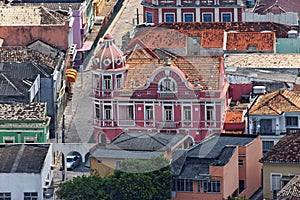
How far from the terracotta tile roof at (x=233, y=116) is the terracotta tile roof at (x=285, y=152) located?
2.64 meters

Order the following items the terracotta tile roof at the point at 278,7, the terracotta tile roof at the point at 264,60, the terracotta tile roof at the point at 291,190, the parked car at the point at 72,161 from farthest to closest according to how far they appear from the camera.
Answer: the terracotta tile roof at the point at 278,7
the terracotta tile roof at the point at 264,60
the parked car at the point at 72,161
the terracotta tile roof at the point at 291,190

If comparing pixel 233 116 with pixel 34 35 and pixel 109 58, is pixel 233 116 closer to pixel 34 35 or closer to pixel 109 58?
pixel 109 58

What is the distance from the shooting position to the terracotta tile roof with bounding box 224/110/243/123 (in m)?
40.9

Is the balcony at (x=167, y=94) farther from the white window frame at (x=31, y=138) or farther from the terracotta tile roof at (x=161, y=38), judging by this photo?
the terracotta tile roof at (x=161, y=38)

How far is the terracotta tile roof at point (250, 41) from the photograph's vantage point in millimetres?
47469

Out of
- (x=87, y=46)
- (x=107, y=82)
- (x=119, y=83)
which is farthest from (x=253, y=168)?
(x=87, y=46)

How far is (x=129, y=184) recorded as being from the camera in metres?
36.9

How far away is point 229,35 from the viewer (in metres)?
48.2

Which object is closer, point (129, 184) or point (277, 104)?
point (129, 184)

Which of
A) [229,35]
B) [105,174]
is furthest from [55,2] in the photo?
[105,174]

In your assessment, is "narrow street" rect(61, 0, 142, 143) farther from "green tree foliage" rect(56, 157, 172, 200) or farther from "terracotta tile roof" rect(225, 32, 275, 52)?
"green tree foliage" rect(56, 157, 172, 200)

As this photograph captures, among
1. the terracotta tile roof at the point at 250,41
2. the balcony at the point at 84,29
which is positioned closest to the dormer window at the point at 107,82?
the terracotta tile roof at the point at 250,41

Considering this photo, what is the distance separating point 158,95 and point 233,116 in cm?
174

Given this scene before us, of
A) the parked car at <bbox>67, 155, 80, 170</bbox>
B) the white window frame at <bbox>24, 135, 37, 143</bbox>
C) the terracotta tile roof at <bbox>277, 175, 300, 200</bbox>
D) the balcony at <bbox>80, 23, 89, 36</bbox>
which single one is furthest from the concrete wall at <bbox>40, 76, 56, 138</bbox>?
the terracotta tile roof at <bbox>277, 175, 300, 200</bbox>
